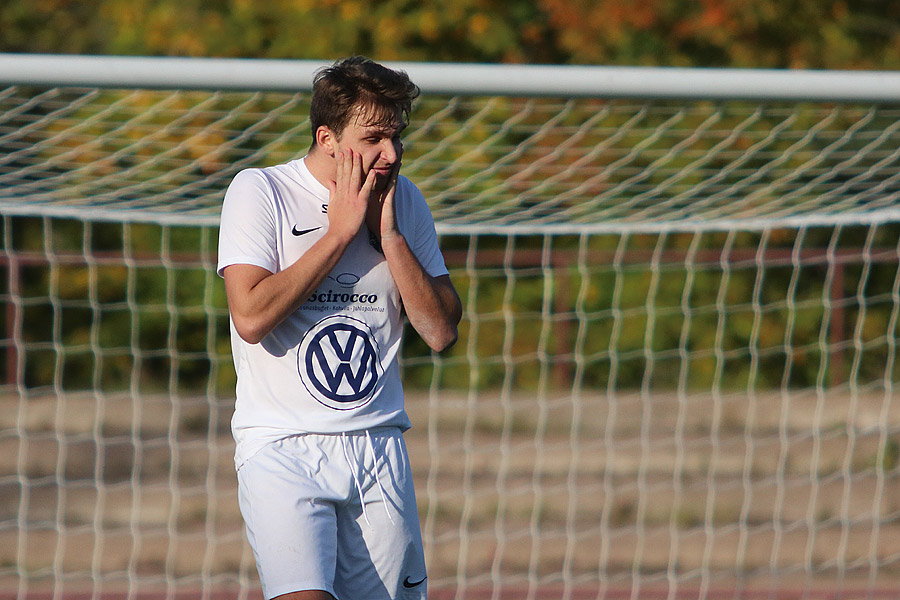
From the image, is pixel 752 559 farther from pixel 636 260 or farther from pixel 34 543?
pixel 34 543

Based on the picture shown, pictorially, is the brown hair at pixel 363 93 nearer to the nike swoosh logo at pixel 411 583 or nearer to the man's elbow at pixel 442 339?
the man's elbow at pixel 442 339

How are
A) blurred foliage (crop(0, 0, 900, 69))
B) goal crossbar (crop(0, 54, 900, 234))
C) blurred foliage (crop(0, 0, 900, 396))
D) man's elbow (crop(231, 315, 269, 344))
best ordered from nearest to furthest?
man's elbow (crop(231, 315, 269, 344)) < goal crossbar (crop(0, 54, 900, 234)) < blurred foliage (crop(0, 0, 900, 396)) < blurred foliage (crop(0, 0, 900, 69))

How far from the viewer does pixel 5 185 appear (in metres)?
4.28

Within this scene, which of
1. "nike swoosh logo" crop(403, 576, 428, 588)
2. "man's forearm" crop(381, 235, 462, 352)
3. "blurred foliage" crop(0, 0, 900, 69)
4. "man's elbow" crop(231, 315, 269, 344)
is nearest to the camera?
"man's elbow" crop(231, 315, 269, 344)

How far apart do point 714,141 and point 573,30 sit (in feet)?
10.5

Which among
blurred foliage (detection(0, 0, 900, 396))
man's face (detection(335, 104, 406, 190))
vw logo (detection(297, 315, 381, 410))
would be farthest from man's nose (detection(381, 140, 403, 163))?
blurred foliage (detection(0, 0, 900, 396))

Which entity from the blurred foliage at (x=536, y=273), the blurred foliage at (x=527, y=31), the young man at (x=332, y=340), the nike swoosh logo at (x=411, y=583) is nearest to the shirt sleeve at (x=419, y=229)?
the young man at (x=332, y=340)

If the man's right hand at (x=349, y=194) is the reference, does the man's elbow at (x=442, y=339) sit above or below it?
below

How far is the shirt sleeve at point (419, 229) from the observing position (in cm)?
240

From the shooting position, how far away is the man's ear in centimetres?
220

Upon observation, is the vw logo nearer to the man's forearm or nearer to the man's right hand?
the man's forearm

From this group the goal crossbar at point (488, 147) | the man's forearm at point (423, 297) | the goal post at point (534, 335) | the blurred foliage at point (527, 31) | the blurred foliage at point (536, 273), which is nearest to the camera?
the man's forearm at point (423, 297)

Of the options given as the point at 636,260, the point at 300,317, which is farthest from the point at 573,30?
the point at 300,317

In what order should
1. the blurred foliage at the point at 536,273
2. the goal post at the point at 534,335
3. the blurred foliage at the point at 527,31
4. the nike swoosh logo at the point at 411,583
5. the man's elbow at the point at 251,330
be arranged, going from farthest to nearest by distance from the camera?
the blurred foliage at the point at 527,31 < the blurred foliage at the point at 536,273 < the goal post at the point at 534,335 < the nike swoosh logo at the point at 411,583 < the man's elbow at the point at 251,330
